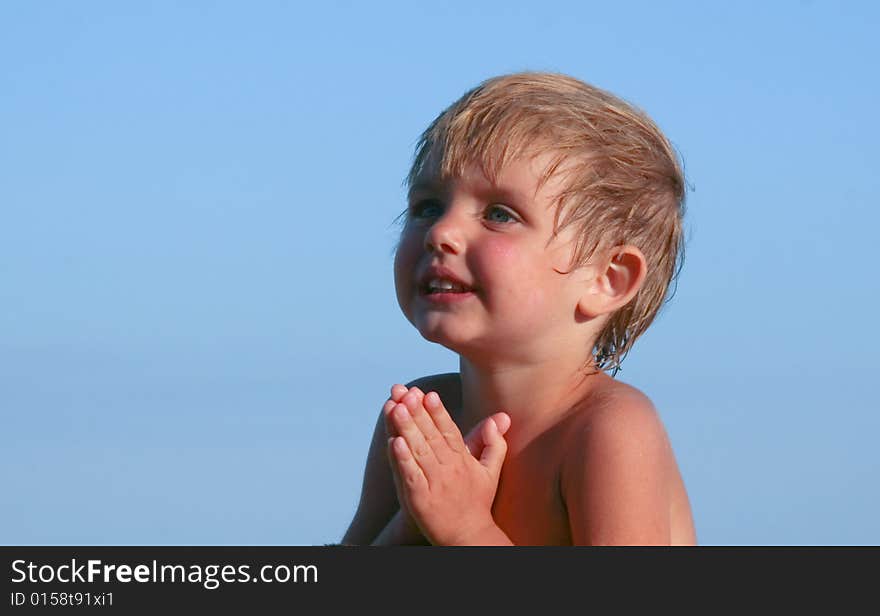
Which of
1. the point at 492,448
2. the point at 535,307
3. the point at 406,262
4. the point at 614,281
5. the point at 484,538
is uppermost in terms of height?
the point at 406,262

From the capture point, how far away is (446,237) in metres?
3.58

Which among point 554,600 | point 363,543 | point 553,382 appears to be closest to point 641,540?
point 554,600

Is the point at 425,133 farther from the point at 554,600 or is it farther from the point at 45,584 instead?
the point at 45,584

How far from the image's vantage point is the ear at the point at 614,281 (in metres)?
3.75

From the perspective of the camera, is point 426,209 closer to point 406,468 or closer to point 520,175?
point 520,175

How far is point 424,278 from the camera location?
368 cm

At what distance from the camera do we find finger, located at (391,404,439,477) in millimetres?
3598

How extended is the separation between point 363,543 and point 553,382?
1.01 meters

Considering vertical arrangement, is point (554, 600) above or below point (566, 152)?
below

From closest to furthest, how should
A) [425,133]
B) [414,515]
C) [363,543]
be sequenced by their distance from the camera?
1. [414,515]
2. [425,133]
3. [363,543]

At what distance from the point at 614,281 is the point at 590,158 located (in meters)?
0.38

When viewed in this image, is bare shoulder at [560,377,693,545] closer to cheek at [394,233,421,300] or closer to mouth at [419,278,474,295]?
mouth at [419,278,474,295]

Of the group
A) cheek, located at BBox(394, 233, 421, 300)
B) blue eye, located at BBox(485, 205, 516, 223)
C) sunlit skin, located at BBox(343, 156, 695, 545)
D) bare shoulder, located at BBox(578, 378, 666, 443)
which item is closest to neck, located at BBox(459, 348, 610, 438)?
sunlit skin, located at BBox(343, 156, 695, 545)

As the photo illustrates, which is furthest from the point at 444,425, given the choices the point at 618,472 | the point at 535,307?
the point at 618,472
